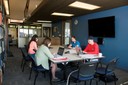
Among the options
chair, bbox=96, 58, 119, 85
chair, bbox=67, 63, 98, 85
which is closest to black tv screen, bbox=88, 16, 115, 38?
chair, bbox=96, 58, 119, 85

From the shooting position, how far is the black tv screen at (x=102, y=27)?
5742mm

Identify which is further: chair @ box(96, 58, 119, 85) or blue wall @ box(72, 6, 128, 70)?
blue wall @ box(72, 6, 128, 70)

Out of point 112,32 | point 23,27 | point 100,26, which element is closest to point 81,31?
point 100,26

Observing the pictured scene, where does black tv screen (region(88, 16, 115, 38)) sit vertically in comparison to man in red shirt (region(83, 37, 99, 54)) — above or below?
above

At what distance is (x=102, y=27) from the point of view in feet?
20.7

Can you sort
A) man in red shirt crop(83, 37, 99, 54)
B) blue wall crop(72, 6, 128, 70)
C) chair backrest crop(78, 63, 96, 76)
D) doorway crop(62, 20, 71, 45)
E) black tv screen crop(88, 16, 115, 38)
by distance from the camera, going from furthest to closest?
doorway crop(62, 20, 71, 45)
black tv screen crop(88, 16, 115, 38)
blue wall crop(72, 6, 128, 70)
man in red shirt crop(83, 37, 99, 54)
chair backrest crop(78, 63, 96, 76)

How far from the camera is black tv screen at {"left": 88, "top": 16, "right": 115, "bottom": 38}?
5.74 metres

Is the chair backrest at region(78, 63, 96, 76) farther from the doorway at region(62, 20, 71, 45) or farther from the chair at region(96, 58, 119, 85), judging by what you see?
the doorway at region(62, 20, 71, 45)

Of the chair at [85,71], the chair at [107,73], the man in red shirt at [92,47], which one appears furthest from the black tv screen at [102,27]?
the chair at [85,71]

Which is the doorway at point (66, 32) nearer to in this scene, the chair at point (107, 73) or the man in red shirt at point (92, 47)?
the man in red shirt at point (92, 47)

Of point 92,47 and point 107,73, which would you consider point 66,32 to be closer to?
point 92,47

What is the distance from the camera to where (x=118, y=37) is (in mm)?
5516

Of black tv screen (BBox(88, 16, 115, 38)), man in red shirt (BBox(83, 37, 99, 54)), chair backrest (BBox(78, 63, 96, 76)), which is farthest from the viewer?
black tv screen (BBox(88, 16, 115, 38))

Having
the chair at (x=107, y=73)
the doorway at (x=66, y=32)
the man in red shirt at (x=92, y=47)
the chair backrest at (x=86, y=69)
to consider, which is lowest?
the chair at (x=107, y=73)
